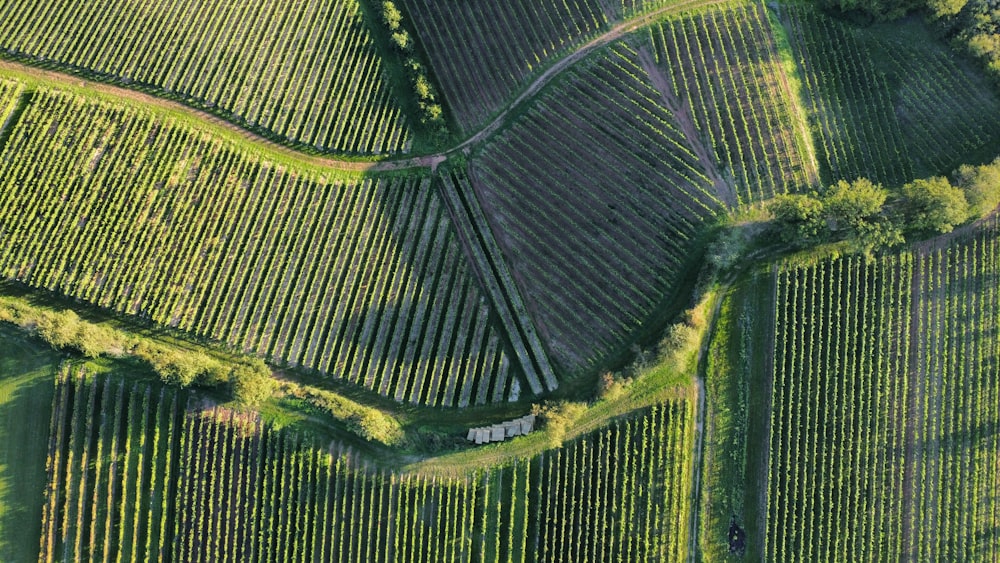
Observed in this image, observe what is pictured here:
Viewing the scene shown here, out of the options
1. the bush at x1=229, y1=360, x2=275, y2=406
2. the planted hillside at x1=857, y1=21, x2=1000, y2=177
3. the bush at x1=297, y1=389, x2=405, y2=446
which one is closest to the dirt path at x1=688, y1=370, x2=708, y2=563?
the planted hillside at x1=857, y1=21, x2=1000, y2=177

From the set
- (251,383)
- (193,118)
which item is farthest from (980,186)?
(193,118)

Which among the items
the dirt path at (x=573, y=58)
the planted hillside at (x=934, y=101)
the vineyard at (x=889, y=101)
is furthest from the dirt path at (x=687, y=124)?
the planted hillside at (x=934, y=101)

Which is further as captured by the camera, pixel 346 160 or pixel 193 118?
pixel 193 118

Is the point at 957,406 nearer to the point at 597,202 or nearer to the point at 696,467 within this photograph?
the point at 696,467

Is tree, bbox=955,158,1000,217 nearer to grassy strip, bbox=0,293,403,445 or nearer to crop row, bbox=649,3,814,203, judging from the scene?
crop row, bbox=649,3,814,203

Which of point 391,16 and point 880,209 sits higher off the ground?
point 391,16

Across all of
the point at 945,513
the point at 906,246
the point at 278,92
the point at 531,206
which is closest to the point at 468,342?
the point at 531,206

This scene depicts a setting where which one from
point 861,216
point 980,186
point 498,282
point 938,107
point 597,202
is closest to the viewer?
point 861,216

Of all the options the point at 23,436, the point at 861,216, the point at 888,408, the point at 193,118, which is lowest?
the point at 23,436
